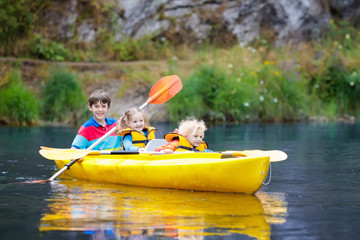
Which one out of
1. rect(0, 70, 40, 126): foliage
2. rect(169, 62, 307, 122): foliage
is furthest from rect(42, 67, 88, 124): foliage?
rect(169, 62, 307, 122): foliage

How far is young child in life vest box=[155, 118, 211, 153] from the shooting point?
574 cm

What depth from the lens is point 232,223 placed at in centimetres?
397

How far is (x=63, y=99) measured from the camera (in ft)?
44.0

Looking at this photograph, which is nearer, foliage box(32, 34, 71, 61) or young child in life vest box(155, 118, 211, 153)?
young child in life vest box(155, 118, 211, 153)

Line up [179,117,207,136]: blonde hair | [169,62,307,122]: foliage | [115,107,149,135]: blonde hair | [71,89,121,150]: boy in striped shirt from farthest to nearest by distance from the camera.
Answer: [169,62,307,122]: foliage < [71,89,121,150]: boy in striped shirt < [115,107,149,135]: blonde hair < [179,117,207,136]: blonde hair

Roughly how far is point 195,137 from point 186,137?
0.10 metres

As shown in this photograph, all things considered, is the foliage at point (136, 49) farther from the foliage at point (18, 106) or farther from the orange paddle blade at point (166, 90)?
the orange paddle blade at point (166, 90)

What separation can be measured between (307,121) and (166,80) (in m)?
7.77

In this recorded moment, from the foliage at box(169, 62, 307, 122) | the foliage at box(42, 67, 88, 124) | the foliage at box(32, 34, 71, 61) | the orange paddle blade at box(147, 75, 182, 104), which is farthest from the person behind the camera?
the foliage at box(32, 34, 71, 61)

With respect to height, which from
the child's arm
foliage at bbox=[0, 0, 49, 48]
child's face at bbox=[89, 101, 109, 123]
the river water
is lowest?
the river water

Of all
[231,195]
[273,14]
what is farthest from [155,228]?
[273,14]

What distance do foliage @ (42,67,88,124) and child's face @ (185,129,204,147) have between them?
7.97m

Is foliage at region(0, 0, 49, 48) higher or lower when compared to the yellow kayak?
higher

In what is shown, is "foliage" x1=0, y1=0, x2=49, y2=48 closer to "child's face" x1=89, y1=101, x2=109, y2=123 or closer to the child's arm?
"child's face" x1=89, y1=101, x2=109, y2=123
